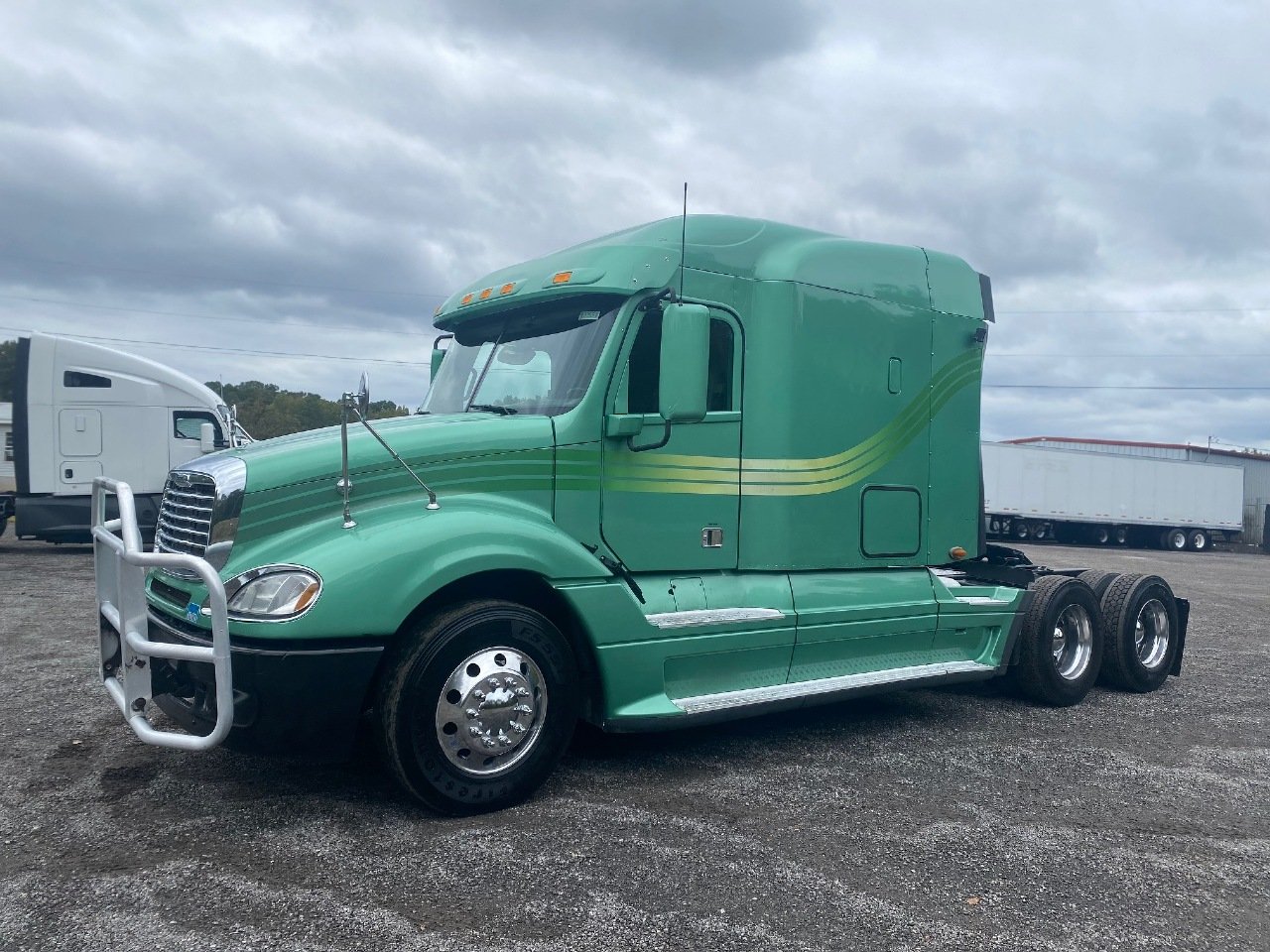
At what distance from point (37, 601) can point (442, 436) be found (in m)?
8.73

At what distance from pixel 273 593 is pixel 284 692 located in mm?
413

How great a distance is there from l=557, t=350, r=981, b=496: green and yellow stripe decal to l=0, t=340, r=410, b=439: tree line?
124 cm

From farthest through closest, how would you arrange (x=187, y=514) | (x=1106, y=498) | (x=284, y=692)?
(x=1106, y=498) → (x=187, y=514) → (x=284, y=692)

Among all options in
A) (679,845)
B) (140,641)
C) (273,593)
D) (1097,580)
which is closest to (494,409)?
(273,593)

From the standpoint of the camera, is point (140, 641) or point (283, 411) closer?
point (140, 641)

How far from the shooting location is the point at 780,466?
6.02 m

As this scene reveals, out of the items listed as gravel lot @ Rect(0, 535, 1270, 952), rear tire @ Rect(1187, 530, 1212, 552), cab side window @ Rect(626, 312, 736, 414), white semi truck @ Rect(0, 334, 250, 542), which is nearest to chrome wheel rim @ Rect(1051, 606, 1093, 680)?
gravel lot @ Rect(0, 535, 1270, 952)

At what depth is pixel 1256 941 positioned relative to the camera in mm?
3609

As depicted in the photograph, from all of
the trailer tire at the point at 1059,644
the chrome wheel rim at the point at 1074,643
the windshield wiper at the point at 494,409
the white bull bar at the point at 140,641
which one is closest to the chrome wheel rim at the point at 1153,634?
the trailer tire at the point at 1059,644

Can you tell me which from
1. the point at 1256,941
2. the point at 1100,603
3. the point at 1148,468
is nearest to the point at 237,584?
the point at 1256,941

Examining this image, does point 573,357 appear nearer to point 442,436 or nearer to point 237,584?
point 442,436

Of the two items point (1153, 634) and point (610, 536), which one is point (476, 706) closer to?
point (610, 536)

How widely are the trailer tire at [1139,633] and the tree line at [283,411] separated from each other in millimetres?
5687

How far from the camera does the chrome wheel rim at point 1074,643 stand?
761cm
